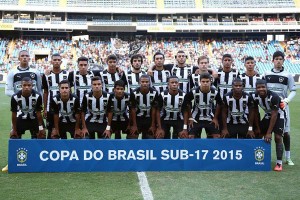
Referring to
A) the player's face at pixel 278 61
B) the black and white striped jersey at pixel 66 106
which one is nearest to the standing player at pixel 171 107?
the black and white striped jersey at pixel 66 106

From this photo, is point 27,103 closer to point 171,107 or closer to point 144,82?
point 144,82

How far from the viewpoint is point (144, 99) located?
7.38 meters

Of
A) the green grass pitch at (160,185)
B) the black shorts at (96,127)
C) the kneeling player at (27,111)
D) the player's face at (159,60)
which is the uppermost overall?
the player's face at (159,60)

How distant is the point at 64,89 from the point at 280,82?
10.8ft

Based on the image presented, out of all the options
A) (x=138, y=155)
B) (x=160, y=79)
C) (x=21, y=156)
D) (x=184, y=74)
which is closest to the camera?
(x=21, y=156)


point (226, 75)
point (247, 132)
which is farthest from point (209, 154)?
point (226, 75)

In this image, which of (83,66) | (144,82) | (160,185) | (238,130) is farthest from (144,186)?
(83,66)

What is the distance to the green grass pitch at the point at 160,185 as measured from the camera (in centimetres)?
554

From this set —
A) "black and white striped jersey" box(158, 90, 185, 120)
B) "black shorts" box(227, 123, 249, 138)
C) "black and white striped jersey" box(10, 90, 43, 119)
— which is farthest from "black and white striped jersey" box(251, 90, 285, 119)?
"black and white striped jersey" box(10, 90, 43, 119)

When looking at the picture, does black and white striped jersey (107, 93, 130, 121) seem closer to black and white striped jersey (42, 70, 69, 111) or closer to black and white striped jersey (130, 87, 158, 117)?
black and white striped jersey (130, 87, 158, 117)

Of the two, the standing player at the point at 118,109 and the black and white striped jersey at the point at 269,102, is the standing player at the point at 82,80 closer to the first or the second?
the standing player at the point at 118,109

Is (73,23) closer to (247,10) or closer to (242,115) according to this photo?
(247,10)

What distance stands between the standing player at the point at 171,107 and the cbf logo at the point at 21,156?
1987 mm

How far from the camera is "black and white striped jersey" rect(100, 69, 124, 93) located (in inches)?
308
